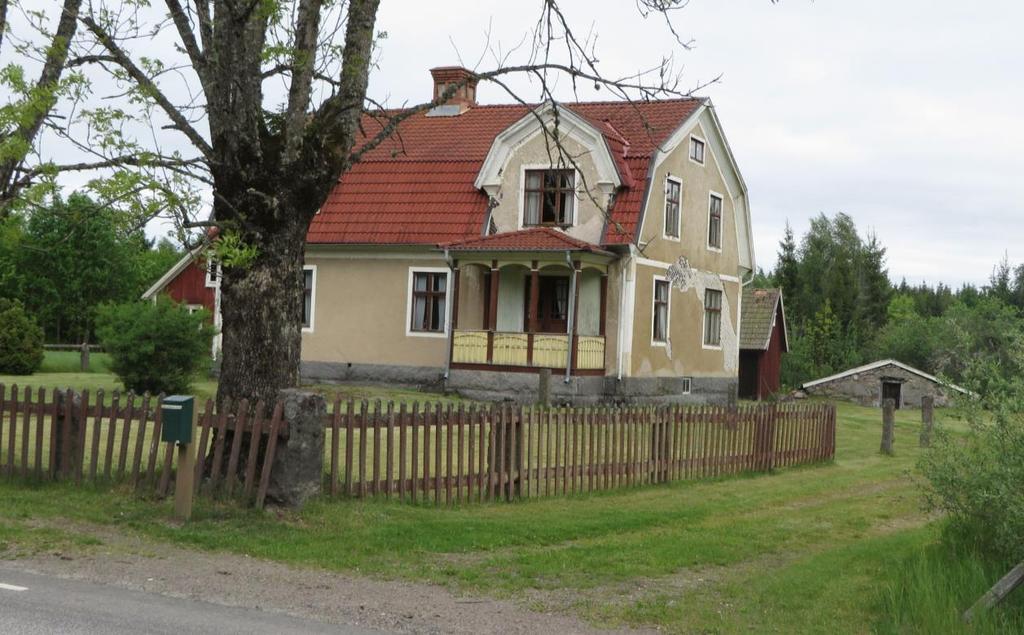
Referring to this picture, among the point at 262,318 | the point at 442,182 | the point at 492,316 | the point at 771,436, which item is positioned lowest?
the point at 771,436

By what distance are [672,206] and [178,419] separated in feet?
68.1

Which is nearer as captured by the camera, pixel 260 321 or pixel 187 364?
pixel 260 321

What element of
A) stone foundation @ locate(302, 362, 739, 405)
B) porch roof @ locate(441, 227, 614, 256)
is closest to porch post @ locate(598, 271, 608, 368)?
stone foundation @ locate(302, 362, 739, 405)

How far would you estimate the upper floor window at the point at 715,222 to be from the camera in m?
32.2

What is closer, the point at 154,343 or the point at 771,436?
the point at 771,436

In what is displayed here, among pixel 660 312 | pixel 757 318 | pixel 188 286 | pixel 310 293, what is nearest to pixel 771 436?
pixel 660 312

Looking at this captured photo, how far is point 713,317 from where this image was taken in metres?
32.8

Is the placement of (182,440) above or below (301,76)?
below

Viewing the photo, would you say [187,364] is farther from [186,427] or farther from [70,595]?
[70,595]

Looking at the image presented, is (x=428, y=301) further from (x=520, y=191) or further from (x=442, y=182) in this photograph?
(x=520, y=191)

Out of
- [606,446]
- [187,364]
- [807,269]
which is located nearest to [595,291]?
[187,364]

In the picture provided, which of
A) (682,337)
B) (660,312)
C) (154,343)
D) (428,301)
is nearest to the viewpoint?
(154,343)

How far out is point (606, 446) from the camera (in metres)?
14.8

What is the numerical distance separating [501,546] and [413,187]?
20.7 meters
